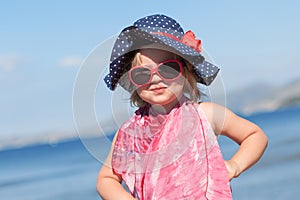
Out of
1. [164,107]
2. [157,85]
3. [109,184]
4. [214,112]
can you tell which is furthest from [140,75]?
[109,184]

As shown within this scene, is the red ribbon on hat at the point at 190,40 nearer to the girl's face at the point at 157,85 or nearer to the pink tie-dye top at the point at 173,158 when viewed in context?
the girl's face at the point at 157,85

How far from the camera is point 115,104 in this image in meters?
2.99

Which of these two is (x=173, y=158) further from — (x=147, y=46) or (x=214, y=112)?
(x=147, y=46)

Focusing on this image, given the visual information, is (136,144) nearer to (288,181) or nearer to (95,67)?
(95,67)

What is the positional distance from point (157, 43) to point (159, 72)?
10 centimetres

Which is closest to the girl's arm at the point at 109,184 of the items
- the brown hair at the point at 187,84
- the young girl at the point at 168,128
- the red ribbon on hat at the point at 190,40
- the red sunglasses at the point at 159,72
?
the young girl at the point at 168,128

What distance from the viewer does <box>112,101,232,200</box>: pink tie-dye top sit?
2.83 meters

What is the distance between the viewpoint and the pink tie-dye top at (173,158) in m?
2.83

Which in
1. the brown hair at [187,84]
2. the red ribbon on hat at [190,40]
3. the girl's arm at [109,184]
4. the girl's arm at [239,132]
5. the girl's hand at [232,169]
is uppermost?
the red ribbon on hat at [190,40]

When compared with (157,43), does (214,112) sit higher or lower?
lower

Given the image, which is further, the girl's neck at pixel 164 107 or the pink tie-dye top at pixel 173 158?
the girl's neck at pixel 164 107

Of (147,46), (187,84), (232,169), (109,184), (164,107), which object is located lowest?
(109,184)

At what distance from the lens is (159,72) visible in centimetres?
281

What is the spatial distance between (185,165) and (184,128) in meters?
0.14
